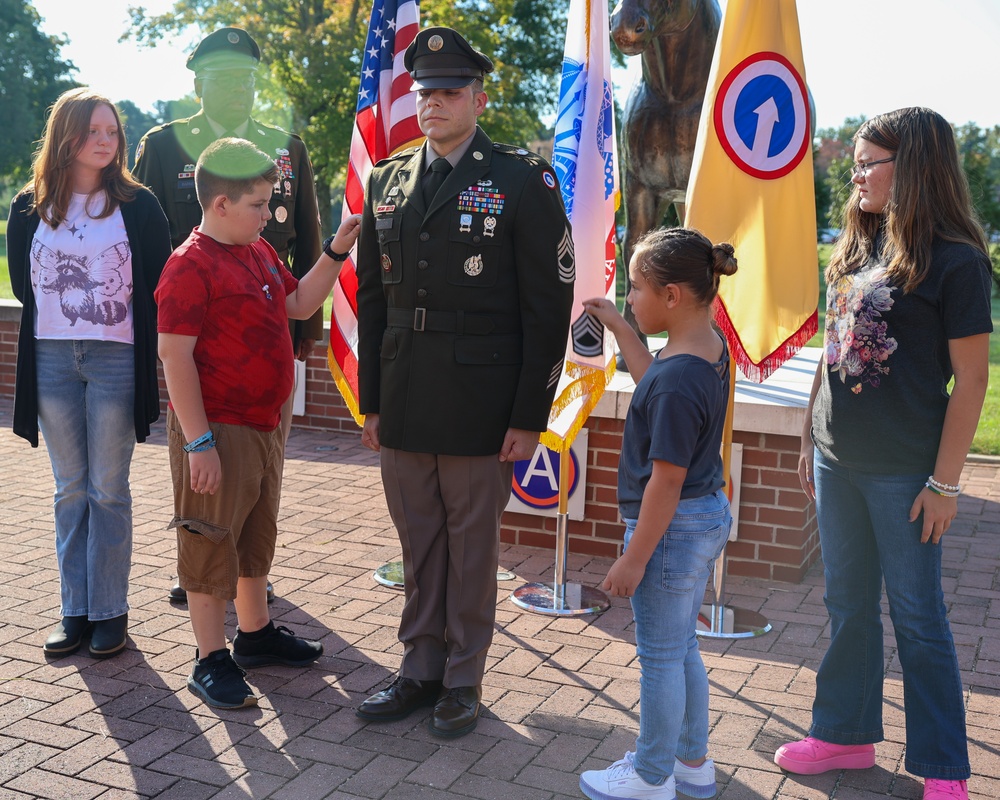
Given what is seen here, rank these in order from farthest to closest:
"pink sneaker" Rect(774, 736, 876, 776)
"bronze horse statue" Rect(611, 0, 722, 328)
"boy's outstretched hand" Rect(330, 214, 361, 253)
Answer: "bronze horse statue" Rect(611, 0, 722, 328) → "boy's outstretched hand" Rect(330, 214, 361, 253) → "pink sneaker" Rect(774, 736, 876, 776)

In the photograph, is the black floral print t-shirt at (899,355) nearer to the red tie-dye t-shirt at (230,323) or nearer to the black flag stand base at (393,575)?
the red tie-dye t-shirt at (230,323)

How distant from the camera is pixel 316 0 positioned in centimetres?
2769

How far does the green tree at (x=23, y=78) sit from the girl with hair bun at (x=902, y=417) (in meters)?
54.0

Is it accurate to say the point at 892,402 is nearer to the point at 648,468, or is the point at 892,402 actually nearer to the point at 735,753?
the point at 648,468

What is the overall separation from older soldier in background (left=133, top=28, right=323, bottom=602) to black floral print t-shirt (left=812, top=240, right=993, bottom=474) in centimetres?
233

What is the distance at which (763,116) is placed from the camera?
172 inches

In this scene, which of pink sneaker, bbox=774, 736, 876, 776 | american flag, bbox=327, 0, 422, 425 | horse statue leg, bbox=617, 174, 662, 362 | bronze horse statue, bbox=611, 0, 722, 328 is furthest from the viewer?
horse statue leg, bbox=617, 174, 662, 362

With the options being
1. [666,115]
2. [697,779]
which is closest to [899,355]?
[697,779]

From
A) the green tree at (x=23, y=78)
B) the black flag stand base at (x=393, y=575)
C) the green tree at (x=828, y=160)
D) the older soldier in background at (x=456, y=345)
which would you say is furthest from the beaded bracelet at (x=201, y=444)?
the green tree at (x=23, y=78)

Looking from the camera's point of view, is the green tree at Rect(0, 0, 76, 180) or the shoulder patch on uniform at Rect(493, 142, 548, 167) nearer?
the shoulder patch on uniform at Rect(493, 142, 548, 167)

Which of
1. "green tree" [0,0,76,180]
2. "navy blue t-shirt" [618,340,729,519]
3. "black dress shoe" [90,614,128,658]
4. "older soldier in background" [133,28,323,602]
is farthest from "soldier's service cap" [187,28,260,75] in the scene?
"green tree" [0,0,76,180]

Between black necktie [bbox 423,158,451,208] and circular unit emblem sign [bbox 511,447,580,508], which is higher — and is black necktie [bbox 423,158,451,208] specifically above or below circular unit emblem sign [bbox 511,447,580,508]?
above

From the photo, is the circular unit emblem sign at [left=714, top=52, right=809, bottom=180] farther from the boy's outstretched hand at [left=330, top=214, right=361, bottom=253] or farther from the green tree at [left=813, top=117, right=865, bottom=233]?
the green tree at [left=813, top=117, right=865, bottom=233]

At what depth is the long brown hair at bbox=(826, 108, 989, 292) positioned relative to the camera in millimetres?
2842
